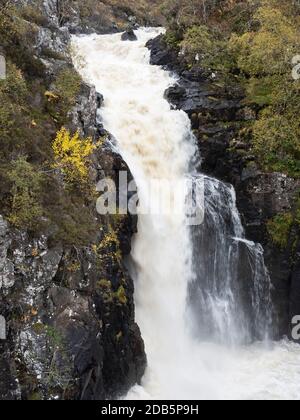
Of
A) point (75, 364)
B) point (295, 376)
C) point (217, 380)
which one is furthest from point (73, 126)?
point (295, 376)

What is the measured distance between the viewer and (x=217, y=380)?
16016 mm

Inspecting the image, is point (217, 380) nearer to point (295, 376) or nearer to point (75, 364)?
point (295, 376)

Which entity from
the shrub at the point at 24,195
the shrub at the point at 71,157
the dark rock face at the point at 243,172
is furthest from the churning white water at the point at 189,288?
the shrub at the point at 24,195

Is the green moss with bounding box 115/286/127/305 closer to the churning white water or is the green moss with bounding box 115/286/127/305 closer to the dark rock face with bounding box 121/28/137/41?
the churning white water

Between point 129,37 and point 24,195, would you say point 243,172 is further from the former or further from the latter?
point 129,37

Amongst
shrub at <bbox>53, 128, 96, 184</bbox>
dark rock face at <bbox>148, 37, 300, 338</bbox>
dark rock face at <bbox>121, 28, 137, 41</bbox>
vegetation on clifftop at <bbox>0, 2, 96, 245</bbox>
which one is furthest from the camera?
dark rock face at <bbox>121, 28, 137, 41</bbox>

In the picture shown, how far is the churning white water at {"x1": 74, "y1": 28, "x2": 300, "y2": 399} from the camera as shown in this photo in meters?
15.9

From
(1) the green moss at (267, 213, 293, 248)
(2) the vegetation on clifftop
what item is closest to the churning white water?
(1) the green moss at (267, 213, 293, 248)

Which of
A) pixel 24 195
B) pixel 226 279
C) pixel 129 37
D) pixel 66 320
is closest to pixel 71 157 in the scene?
pixel 24 195

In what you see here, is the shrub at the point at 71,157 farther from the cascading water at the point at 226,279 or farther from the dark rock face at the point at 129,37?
the dark rock face at the point at 129,37

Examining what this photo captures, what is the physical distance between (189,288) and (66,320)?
7306 mm

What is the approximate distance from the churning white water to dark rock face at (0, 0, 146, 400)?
1.80 m

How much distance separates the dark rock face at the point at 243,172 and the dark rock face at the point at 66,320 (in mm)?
7469
